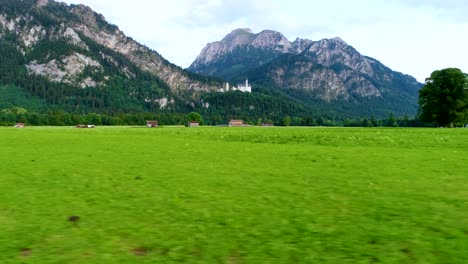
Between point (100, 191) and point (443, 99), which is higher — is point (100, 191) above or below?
below

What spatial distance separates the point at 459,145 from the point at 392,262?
3110 cm

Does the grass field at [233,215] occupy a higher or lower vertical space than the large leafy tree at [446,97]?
lower

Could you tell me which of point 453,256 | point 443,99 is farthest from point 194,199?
point 443,99

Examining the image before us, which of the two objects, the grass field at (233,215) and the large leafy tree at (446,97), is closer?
the grass field at (233,215)

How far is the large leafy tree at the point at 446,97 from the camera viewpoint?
83188 millimetres

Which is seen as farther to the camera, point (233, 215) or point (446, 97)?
point (446, 97)

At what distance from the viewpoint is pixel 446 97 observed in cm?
8356

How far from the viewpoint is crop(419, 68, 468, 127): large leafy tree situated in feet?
273

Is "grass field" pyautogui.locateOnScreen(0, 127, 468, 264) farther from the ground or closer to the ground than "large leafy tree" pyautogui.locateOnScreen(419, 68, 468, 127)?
closer to the ground

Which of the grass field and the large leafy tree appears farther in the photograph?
the large leafy tree

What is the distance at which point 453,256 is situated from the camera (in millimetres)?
7668

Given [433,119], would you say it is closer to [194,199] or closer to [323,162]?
[323,162]

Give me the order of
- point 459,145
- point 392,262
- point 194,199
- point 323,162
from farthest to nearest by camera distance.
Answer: point 459,145 → point 323,162 → point 194,199 → point 392,262

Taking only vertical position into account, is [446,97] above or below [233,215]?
above
